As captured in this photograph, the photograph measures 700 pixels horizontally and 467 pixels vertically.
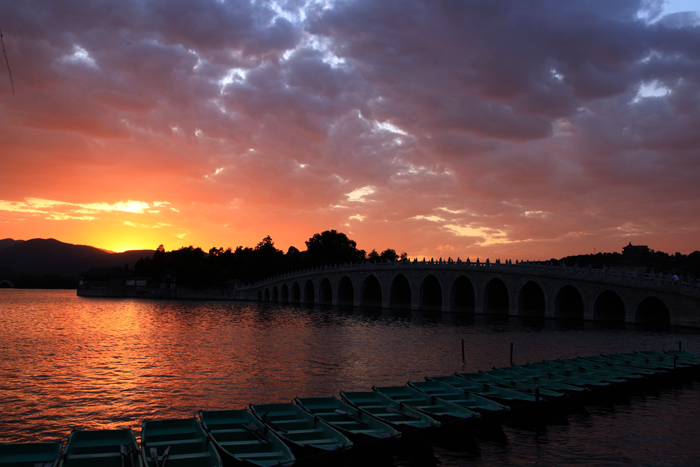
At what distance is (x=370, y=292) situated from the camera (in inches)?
3580

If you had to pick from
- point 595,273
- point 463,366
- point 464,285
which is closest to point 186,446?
point 463,366

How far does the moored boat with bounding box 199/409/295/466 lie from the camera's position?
11.6 meters

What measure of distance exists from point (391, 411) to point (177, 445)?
6.28 meters

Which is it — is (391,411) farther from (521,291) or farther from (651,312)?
(521,291)

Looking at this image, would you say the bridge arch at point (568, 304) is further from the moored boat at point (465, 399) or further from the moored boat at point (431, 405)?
the moored boat at point (431, 405)

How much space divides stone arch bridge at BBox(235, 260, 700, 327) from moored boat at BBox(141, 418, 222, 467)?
143ft

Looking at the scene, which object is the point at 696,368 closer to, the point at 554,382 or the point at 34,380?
the point at 554,382

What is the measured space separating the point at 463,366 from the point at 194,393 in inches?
553

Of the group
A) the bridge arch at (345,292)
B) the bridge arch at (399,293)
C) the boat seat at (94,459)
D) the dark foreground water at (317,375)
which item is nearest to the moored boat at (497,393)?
the dark foreground water at (317,375)

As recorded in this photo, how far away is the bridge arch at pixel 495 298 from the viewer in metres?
65.8

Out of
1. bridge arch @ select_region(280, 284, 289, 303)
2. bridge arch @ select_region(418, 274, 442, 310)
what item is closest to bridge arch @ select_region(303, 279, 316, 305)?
bridge arch @ select_region(280, 284, 289, 303)

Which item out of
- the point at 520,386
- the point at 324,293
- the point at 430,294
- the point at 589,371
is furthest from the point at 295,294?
the point at 520,386

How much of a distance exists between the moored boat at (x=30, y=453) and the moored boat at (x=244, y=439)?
136 inches

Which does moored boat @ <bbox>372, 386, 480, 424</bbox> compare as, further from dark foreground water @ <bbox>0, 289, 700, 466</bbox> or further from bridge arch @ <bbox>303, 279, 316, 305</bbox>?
bridge arch @ <bbox>303, 279, 316, 305</bbox>
